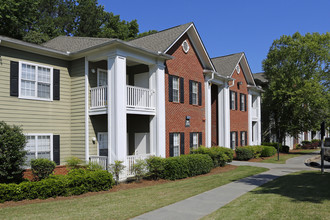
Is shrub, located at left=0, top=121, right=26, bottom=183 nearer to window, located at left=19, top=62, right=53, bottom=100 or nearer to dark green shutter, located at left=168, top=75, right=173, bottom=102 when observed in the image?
window, located at left=19, top=62, right=53, bottom=100

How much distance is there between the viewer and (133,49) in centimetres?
1377

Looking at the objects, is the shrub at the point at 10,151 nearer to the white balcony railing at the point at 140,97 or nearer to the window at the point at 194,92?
the white balcony railing at the point at 140,97

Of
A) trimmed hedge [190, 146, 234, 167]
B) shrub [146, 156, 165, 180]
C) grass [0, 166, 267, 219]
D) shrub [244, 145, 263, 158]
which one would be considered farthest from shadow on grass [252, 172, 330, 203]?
shrub [244, 145, 263, 158]

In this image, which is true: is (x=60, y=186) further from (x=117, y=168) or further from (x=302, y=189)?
(x=302, y=189)

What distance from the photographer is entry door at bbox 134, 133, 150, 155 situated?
52.5ft

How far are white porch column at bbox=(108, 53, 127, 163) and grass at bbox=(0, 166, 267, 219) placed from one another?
2.29m

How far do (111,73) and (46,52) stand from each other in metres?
3.19

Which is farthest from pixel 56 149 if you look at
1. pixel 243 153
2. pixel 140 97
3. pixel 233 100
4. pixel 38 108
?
pixel 233 100

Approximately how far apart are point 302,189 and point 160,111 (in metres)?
7.88

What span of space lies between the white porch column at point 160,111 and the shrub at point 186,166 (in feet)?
4.45

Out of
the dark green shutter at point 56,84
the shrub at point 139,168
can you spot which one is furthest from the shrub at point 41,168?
the shrub at point 139,168

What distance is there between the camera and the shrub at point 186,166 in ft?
45.5

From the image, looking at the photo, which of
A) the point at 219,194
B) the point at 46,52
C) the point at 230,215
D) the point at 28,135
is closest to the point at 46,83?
the point at 46,52

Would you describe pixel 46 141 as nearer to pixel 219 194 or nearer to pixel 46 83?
pixel 46 83
